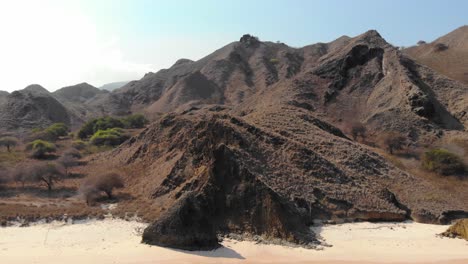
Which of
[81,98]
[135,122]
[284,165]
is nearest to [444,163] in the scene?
[284,165]

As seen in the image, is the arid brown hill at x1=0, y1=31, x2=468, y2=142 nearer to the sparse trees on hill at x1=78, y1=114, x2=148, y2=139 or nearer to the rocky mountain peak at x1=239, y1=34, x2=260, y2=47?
the sparse trees on hill at x1=78, y1=114, x2=148, y2=139

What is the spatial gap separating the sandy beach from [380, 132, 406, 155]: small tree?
61.2 ft

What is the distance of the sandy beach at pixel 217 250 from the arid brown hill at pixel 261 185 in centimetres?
113

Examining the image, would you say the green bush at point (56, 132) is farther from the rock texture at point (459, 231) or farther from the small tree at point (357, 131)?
the rock texture at point (459, 231)

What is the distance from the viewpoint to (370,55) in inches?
2446

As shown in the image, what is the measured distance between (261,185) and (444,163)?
62.5ft

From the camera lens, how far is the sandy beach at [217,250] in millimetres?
18516

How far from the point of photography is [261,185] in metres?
23.4

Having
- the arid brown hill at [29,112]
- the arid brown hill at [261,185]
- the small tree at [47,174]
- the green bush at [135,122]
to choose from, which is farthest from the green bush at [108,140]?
the arid brown hill at [29,112]

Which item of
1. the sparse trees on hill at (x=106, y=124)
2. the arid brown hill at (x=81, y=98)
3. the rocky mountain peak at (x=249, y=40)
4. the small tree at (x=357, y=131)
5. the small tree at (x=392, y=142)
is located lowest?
the small tree at (x=392, y=142)

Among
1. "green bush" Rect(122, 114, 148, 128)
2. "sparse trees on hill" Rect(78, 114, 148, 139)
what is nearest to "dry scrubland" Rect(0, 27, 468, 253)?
"sparse trees on hill" Rect(78, 114, 148, 139)

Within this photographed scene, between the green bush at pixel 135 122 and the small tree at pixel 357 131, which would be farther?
the green bush at pixel 135 122

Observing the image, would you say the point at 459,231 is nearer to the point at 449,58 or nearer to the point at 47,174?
Answer: the point at 47,174

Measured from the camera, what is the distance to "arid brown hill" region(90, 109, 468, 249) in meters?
21.2
